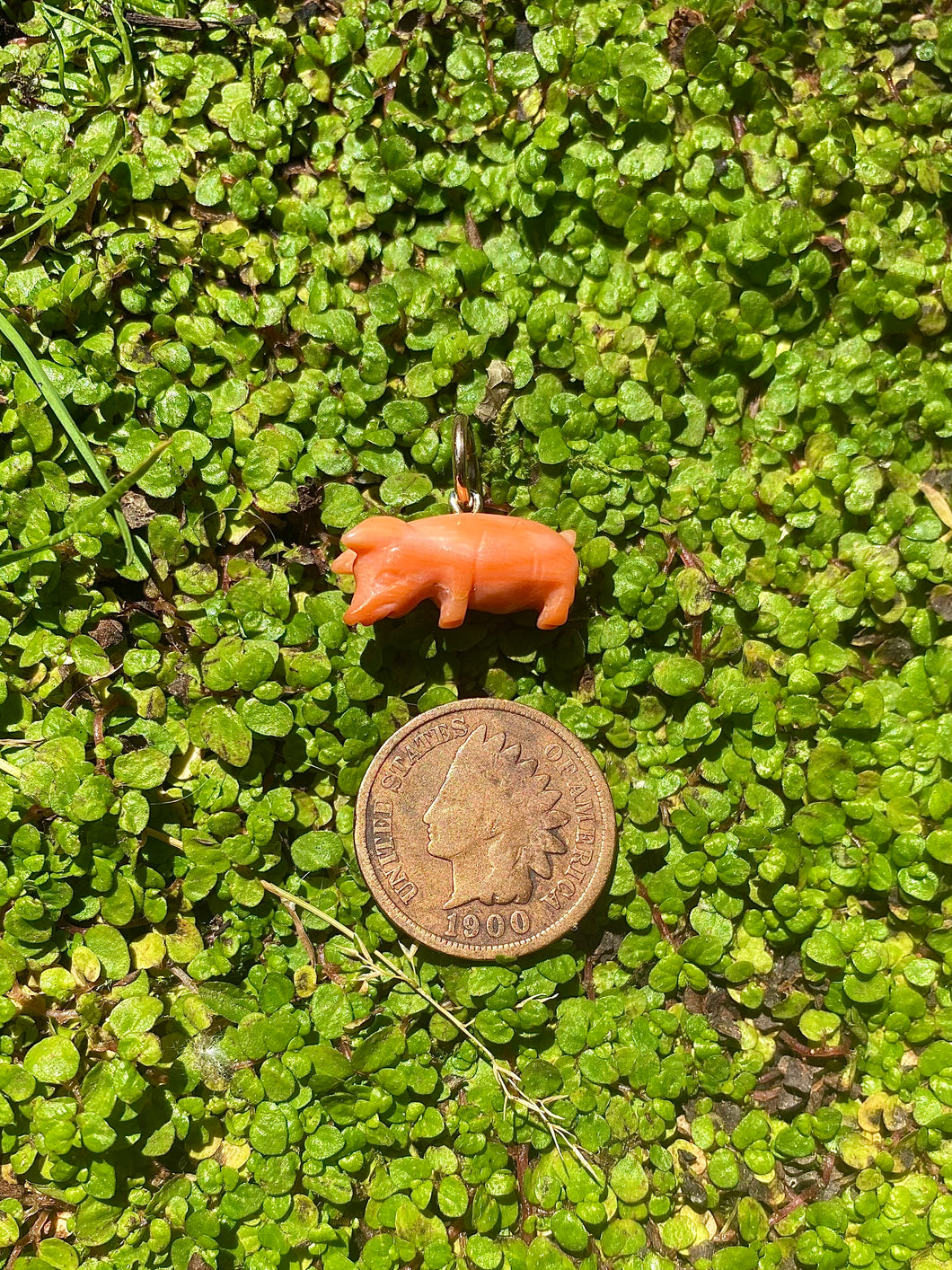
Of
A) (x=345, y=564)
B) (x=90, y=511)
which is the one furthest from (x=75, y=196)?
(x=345, y=564)

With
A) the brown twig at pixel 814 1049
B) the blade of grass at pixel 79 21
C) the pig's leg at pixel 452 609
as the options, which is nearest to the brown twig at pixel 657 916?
the brown twig at pixel 814 1049

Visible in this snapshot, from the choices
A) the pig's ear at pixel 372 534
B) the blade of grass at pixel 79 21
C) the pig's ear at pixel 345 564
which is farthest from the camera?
the blade of grass at pixel 79 21

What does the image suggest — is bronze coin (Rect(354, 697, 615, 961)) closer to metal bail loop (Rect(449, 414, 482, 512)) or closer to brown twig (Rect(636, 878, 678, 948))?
brown twig (Rect(636, 878, 678, 948))

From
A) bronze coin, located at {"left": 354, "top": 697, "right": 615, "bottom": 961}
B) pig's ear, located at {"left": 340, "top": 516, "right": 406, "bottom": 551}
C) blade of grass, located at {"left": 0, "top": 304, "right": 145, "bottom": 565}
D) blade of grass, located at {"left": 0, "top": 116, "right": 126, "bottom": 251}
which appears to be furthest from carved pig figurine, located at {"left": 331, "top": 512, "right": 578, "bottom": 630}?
blade of grass, located at {"left": 0, "top": 116, "right": 126, "bottom": 251}

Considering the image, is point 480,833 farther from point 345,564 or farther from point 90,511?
point 90,511

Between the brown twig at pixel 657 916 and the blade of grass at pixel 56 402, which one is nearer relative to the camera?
the blade of grass at pixel 56 402

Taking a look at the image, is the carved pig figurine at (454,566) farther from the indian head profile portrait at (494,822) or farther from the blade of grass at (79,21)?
the blade of grass at (79,21)

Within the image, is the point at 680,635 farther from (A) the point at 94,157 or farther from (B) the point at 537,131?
(A) the point at 94,157
